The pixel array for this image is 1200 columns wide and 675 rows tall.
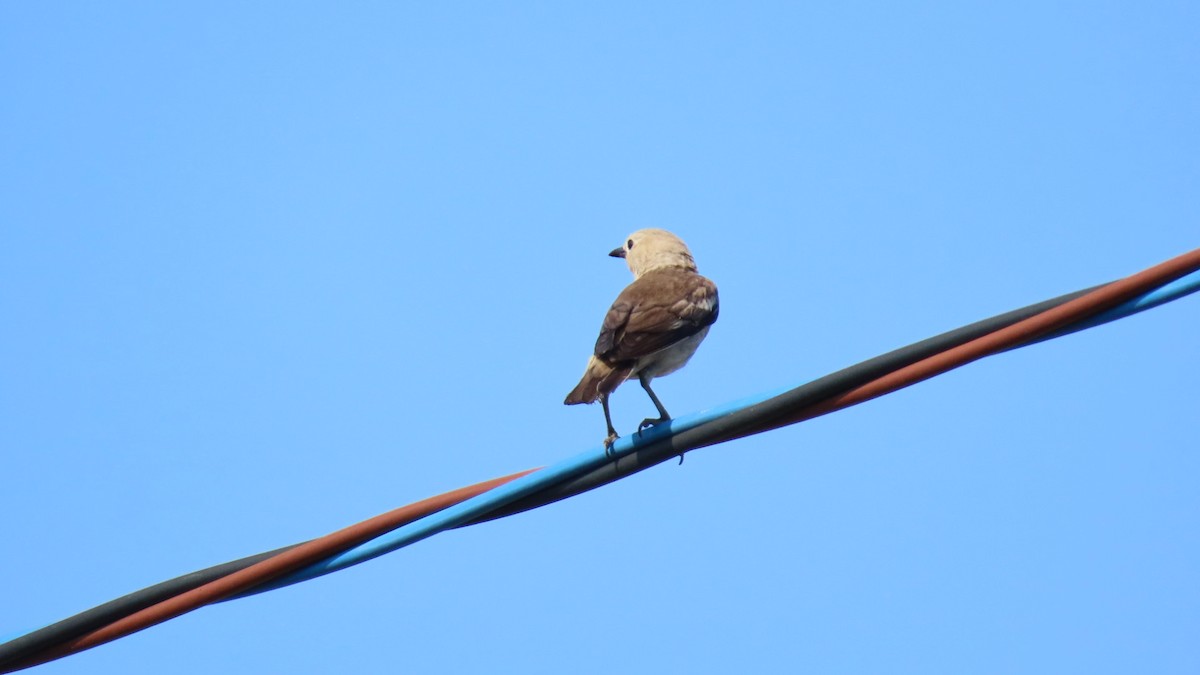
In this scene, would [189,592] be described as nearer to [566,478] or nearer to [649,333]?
[566,478]

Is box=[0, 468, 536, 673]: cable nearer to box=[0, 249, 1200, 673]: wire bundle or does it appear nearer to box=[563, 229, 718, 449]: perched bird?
box=[0, 249, 1200, 673]: wire bundle

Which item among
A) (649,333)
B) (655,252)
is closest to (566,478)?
(649,333)

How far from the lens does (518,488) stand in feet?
17.1

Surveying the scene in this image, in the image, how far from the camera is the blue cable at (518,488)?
4.83 metres

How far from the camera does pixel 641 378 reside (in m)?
8.64

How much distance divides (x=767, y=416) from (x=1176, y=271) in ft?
4.88

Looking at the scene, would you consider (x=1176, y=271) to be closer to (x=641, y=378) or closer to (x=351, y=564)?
(x=351, y=564)

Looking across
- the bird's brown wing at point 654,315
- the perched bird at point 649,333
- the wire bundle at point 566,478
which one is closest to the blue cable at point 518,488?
the wire bundle at point 566,478

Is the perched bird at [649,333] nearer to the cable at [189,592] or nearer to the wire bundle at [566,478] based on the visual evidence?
the wire bundle at [566,478]

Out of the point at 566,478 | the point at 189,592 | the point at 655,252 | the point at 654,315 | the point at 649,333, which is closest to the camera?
the point at 189,592

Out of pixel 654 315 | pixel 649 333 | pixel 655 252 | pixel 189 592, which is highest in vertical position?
pixel 655 252

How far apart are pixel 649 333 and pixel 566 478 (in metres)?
3.15

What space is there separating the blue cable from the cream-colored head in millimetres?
5250

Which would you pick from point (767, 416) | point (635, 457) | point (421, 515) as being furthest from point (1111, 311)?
point (421, 515)
